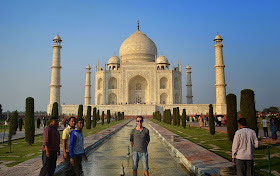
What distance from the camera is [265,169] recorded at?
4000mm

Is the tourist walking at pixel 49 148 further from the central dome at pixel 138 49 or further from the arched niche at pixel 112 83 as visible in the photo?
the central dome at pixel 138 49

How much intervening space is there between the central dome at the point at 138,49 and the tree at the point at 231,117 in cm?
2823

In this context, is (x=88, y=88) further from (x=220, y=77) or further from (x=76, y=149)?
(x=76, y=149)

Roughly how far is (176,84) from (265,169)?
30.6 metres

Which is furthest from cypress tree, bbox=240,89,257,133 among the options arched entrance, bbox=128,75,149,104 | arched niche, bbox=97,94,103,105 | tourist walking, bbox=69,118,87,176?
arched niche, bbox=97,94,103,105

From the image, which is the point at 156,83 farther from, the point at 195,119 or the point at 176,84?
the point at 195,119

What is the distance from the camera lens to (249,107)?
707 centimetres

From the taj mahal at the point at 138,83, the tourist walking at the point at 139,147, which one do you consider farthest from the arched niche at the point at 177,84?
the tourist walking at the point at 139,147

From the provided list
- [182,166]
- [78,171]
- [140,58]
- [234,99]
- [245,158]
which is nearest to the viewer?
[245,158]

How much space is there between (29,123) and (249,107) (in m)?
6.81

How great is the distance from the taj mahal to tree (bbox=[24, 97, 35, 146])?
2038 centimetres

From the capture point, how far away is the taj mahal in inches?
1090

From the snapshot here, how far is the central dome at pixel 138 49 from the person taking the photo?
36.2 metres

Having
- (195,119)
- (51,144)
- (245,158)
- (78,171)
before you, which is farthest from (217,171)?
(195,119)
